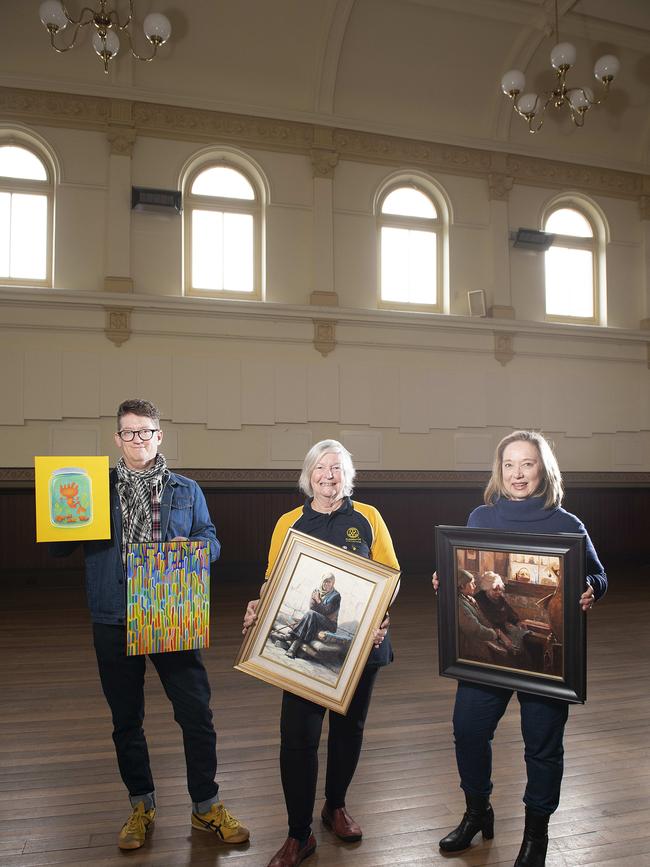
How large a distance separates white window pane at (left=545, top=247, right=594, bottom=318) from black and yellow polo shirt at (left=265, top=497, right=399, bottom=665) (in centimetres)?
874

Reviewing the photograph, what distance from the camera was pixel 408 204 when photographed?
9891mm

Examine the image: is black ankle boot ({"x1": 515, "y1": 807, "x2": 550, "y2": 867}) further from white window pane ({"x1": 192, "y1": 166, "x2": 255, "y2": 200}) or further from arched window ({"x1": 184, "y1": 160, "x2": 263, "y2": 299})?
white window pane ({"x1": 192, "y1": 166, "x2": 255, "y2": 200})

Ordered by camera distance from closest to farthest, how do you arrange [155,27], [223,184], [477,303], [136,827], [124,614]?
[124,614] < [136,827] < [155,27] < [223,184] < [477,303]

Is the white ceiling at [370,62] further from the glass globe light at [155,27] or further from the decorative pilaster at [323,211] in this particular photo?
the glass globe light at [155,27]

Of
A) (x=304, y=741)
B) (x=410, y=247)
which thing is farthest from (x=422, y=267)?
(x=304, y=741)

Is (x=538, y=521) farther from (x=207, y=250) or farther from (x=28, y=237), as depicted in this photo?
(x=28, y=237)

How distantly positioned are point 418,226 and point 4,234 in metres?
5.46

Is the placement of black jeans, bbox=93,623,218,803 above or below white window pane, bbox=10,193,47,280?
below

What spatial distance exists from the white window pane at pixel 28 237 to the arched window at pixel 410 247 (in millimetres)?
4412

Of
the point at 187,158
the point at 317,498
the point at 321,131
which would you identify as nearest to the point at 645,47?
the point at 321,131

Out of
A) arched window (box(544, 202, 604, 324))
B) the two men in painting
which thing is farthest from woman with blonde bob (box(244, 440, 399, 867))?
arched window (box(544, 202, 604, 324))

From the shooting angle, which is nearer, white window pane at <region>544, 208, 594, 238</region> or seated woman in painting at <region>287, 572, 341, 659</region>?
seated woman in painting at <region>287, 572, 341, 659</region>

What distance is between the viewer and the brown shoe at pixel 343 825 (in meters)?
2.51

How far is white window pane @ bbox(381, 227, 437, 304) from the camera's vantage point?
9758 millimetres
